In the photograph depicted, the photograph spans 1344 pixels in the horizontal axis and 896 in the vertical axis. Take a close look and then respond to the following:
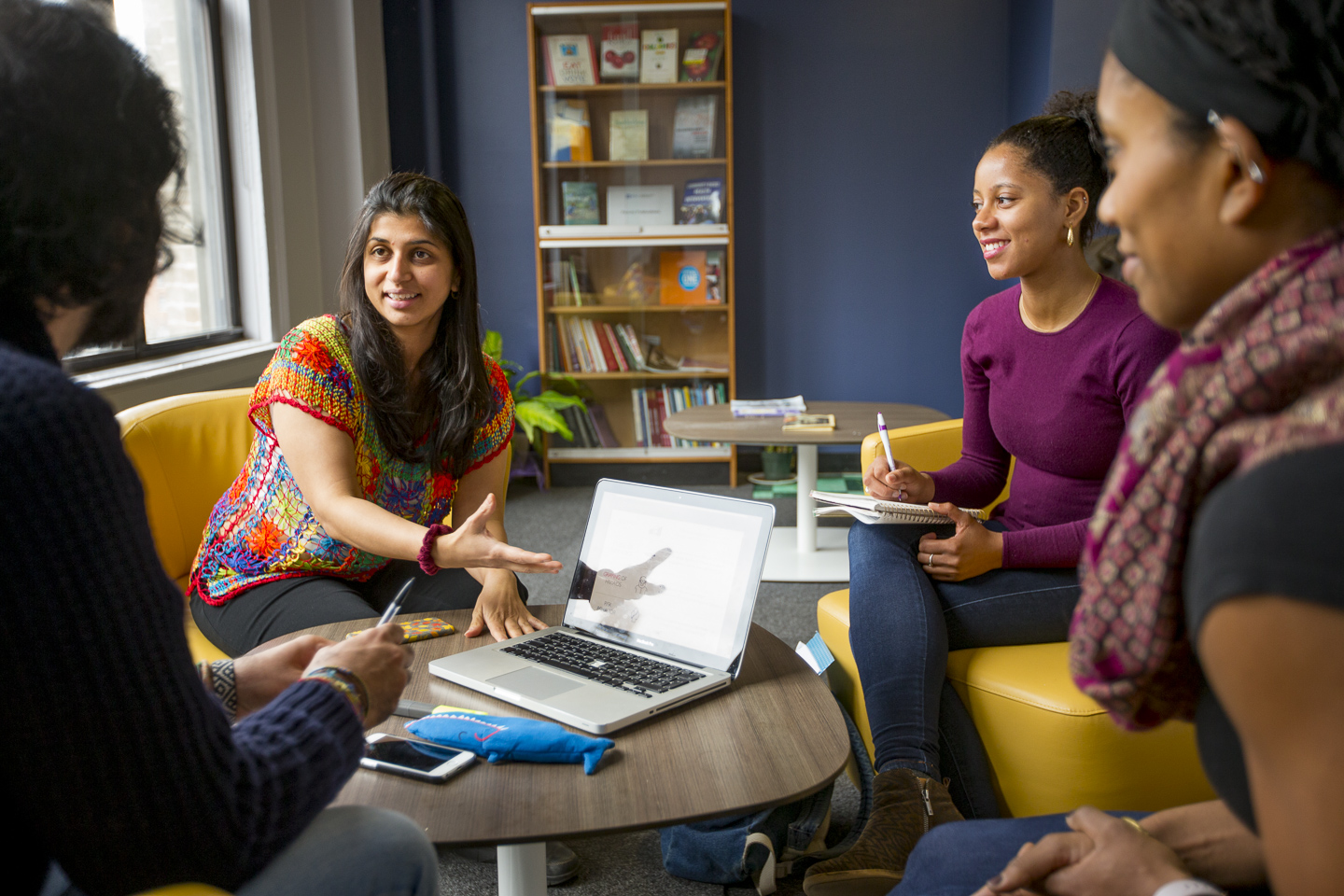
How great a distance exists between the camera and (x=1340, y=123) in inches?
22.8

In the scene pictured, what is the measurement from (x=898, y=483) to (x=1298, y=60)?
4.20 feet

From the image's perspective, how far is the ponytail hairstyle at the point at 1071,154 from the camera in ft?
5.68

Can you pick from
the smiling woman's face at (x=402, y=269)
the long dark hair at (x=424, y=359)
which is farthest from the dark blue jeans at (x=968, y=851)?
the smiling woman's face at (x=402, y=269)

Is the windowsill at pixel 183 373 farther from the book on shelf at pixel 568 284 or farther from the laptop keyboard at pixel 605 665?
the laptop keyboard at pixel 605 665

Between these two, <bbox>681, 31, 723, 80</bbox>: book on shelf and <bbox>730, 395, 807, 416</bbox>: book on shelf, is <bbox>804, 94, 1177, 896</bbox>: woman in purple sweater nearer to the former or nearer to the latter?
<bbox>730, 395, 807, 416</bbox>: book on shelf

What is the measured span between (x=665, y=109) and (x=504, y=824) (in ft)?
13.6

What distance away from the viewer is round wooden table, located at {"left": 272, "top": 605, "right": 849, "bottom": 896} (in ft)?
2.96

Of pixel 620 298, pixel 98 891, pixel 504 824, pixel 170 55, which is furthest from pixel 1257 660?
pixel 620 298

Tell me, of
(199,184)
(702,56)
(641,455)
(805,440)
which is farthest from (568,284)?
(805,440)

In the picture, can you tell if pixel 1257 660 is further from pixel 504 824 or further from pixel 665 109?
pixel 665 109

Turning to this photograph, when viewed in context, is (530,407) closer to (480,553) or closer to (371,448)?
(371,448)

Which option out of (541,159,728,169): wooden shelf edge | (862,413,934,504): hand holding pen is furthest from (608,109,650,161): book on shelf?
(862,413,934,504): hand holding pen

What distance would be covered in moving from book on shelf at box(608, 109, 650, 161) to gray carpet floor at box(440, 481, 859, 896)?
163cm

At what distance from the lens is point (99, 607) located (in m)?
0.64
